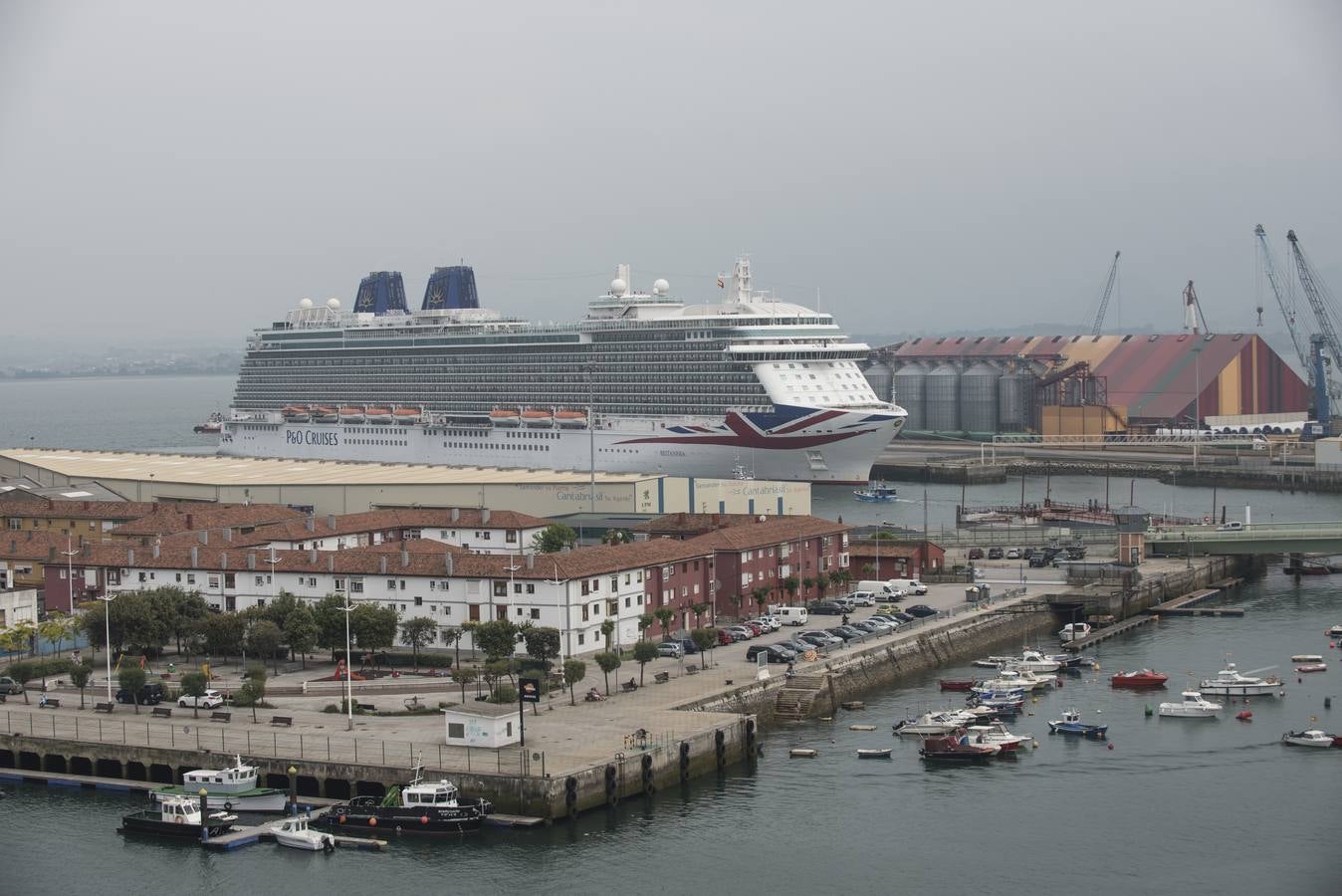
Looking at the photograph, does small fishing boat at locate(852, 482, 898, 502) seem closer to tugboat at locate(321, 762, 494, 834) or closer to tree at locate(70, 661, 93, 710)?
tree at locate(70, 661, 93, 710)

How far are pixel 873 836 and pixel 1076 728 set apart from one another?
184 inches

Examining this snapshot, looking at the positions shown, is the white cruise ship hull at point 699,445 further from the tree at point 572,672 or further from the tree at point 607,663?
the tree at point 572,672

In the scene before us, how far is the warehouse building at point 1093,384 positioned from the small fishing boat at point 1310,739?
52.8 m

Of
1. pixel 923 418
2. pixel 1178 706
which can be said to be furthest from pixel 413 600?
pixel 923 418

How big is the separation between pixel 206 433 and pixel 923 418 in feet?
100.0

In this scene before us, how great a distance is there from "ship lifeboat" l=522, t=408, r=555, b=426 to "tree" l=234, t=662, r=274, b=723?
32.7 meters

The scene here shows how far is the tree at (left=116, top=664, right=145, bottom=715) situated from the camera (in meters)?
20.9

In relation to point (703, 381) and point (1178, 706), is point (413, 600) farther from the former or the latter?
point (703, 381)

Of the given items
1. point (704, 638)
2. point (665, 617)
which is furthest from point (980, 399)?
point (704, 638)

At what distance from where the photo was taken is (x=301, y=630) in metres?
23.0

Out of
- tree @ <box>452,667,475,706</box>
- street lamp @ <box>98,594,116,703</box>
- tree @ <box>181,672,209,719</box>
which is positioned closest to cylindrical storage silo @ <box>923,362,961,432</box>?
street lamp @ <box>98,594,116,703</box>

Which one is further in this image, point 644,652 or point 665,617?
point 665,617

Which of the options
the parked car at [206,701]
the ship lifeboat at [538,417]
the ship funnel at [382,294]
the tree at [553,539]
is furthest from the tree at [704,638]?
the ship funnel at [382,294]

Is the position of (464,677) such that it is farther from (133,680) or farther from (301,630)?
(133,680)
